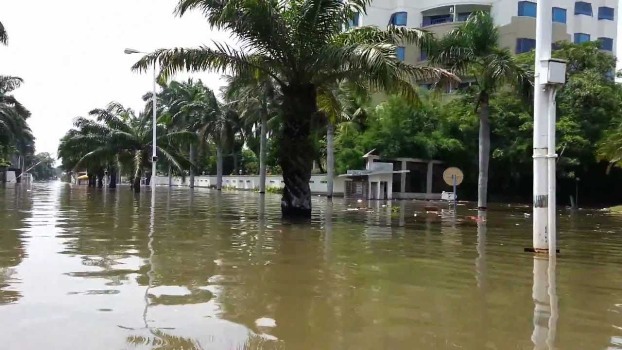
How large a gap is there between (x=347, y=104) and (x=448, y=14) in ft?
84.3

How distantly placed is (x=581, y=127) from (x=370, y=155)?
12682 mm

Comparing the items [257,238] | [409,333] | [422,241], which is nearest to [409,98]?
[422,241]

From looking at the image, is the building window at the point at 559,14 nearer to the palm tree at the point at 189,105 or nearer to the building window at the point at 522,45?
the building window at the point at 522,45

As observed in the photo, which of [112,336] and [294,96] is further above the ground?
[294,96]

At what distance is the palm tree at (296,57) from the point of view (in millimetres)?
14762

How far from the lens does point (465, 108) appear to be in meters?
37.4

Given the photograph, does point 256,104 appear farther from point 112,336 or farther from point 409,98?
point 112,336

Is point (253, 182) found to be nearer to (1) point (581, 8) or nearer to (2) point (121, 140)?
(2) point (121, 140)

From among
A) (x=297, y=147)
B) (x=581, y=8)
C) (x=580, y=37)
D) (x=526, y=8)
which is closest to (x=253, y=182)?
(x=526, y=8)

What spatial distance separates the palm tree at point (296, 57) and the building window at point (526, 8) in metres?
43.2

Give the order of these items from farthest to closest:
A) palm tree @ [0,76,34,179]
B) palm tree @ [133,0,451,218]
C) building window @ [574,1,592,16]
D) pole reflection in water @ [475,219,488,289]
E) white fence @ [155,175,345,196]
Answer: building window @ [574,1,592,16]
palm tree @ [0,76,34,179]
white fence @ [155,175,345,196]
palm tree @ [133,0,451,218]
pole reflection in water @ [475,219,488,289]

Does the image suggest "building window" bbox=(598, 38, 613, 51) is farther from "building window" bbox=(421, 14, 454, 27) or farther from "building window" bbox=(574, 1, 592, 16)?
"building window" bbox=(421, 14, 454, 27)

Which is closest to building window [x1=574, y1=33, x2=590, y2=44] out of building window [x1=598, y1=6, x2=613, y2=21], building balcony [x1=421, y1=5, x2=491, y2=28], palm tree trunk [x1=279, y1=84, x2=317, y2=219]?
building window [x1=598, y1=6, x2=613, y2=21]

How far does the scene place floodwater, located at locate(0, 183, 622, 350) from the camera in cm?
A: 436
